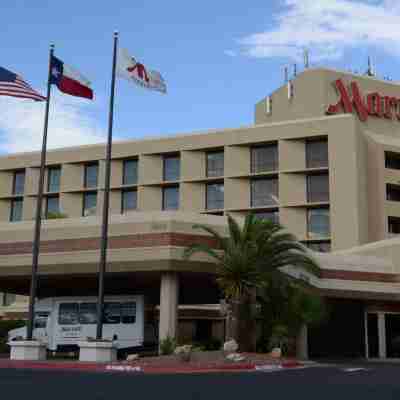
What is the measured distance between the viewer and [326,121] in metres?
62.8

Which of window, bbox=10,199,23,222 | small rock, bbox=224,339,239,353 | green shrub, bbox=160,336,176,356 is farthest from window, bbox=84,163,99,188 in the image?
small rock, bbox=224,339,239,353

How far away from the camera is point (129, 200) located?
2832 inches

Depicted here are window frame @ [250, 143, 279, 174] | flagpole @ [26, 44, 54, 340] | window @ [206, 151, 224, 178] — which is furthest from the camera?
window @ [206, 151, 224, 178]

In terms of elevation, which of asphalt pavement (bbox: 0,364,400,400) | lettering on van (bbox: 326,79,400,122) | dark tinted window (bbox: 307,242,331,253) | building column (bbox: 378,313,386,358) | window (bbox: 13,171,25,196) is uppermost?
lettering on van (bbox: 326,79,400,122)

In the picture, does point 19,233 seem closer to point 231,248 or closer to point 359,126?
point 231,248

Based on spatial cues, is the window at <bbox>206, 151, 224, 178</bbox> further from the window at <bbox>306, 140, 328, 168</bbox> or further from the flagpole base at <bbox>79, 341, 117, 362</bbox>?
the flagpole base at <bbox>79, 341, 117, 362</bbox>

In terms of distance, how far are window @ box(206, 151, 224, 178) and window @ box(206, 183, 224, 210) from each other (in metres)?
1.12

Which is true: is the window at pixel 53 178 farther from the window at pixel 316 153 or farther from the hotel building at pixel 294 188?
the window at pixel 316 153

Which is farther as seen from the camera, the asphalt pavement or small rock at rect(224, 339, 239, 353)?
small rock at rect(224, 339, 239, 353)

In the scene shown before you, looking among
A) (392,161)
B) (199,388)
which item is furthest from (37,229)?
(392,161)

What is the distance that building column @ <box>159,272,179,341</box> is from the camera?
3122 cm

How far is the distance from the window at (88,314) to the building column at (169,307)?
4656 millimetres

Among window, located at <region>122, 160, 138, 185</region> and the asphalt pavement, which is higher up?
window, located at <region>122, 160, 138, 185</region>

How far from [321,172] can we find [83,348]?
39.0 m
